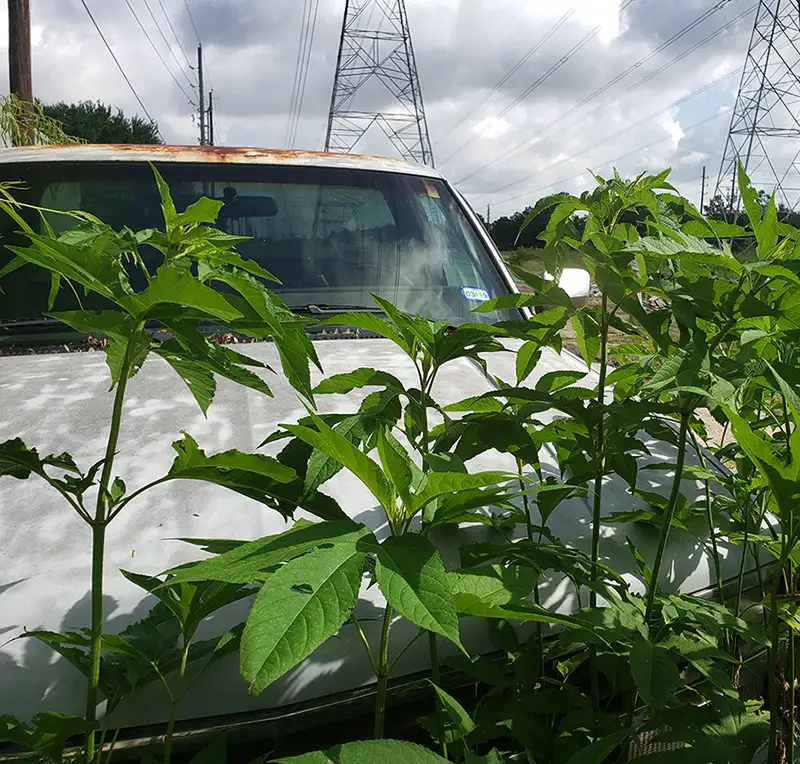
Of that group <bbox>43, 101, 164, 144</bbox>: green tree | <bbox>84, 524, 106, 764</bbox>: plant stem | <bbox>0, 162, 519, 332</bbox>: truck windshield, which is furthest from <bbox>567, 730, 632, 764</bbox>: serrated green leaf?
<bbox>43, 101, 164, 144</bbox>: green tree

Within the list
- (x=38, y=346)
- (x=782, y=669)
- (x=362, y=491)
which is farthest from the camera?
(x=38, y=346)

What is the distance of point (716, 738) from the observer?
3.68 feet

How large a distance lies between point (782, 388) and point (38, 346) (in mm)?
2255

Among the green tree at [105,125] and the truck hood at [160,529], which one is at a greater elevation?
the green tree at [105,125]

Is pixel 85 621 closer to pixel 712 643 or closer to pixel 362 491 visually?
pixel 362 491

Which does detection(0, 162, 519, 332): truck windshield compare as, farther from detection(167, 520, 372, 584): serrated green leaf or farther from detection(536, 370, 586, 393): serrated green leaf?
detection(167, 520, 372, 584): serrated green leaf

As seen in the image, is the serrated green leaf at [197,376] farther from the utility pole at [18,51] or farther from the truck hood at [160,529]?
the utility pole at [18,51]

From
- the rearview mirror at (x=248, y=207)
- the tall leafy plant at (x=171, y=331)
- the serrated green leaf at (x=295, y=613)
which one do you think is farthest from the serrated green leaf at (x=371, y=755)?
the rearview mirror at (x=248, y=207)

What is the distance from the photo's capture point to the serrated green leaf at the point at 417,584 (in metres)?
0.71

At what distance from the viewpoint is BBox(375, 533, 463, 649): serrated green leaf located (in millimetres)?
714

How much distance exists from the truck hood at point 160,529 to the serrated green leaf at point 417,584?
1.45 feet

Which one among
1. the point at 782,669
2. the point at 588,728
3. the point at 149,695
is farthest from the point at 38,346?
the point at 782,669

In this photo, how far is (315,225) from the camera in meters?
3.28

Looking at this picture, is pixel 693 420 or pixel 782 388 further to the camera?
pixel 693 420
